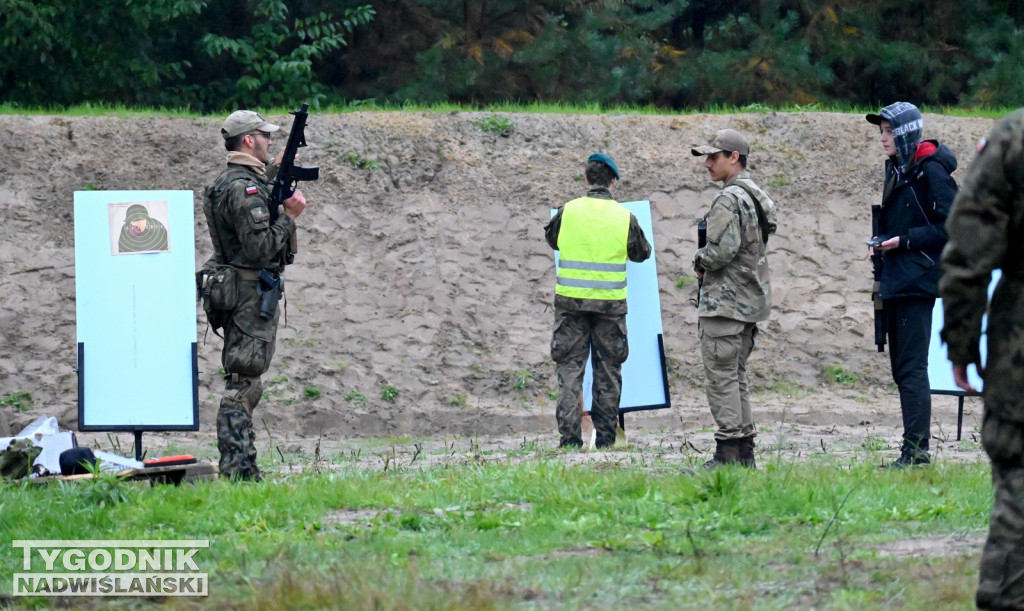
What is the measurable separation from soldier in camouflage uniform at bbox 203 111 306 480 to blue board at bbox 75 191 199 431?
1683mm

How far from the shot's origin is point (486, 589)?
4.75 metres

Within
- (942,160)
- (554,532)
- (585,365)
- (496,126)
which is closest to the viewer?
(554,532)

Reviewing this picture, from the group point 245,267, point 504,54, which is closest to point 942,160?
point 245,267

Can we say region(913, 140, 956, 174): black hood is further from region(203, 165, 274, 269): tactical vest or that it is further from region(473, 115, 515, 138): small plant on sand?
region(473, 115, 515, 138): small plant on sand

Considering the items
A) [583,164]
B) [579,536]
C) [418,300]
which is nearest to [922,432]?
[579,536]

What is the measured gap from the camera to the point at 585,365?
9.91 m

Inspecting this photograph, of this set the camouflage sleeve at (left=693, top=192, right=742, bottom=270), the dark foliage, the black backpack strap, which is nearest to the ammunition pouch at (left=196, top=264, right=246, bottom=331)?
the camouflage sleeve at (left=693, top=192, right=742, bottom=270)

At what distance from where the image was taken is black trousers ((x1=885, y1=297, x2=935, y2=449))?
296 inches

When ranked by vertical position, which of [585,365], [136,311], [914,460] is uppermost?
[136,311]

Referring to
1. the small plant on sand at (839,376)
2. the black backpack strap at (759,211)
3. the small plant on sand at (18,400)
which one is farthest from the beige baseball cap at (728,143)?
the small plant on sand at (18,400)

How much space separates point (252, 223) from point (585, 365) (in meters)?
3.33

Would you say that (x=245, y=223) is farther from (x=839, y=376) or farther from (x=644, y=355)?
(x=839, y=376)

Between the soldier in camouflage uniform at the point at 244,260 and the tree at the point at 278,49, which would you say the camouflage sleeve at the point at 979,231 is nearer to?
the soldier in camouflage uniform at the point at 244,260

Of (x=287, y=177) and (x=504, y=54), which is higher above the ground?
(x=504, y=54)
